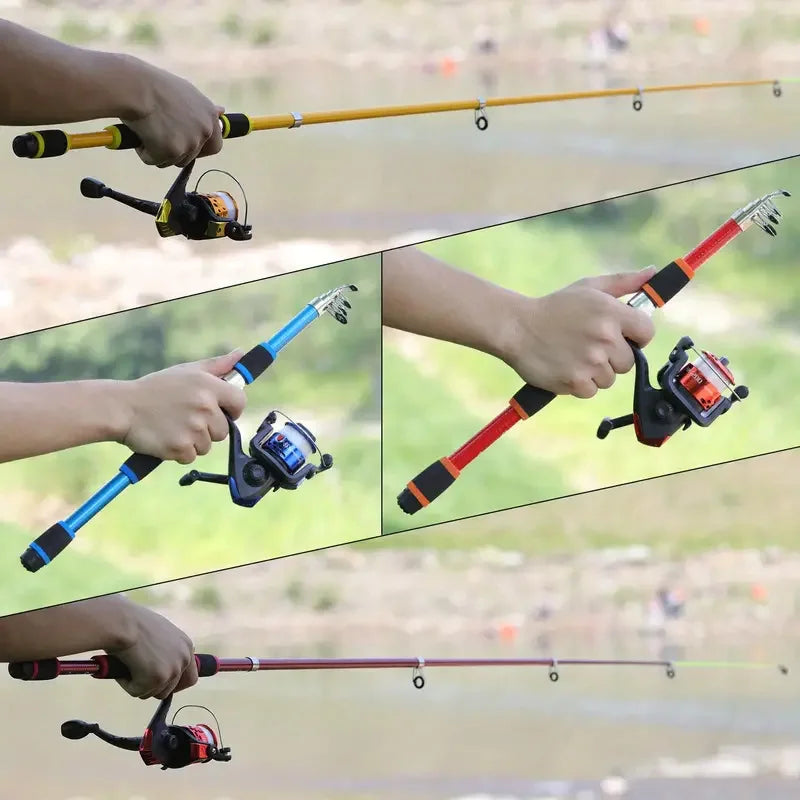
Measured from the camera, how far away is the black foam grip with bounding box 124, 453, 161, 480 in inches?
97.2

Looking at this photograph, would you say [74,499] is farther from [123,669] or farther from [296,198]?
[296,198]

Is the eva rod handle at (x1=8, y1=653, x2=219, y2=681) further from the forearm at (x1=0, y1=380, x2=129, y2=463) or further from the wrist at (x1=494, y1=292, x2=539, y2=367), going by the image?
the wrist at (x1=494, y1=292, x2=539, y2=367)

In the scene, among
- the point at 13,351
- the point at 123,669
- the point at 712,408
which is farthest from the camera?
the point at 123,669

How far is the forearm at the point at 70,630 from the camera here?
8.93ft

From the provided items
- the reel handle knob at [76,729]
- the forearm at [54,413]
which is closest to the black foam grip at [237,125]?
the forearm at [54,413]

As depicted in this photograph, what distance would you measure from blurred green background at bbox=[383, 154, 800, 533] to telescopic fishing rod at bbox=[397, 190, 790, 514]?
0.5 inches

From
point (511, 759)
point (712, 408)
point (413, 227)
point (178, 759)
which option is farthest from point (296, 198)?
point (712, 408)

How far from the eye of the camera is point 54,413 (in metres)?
2.40

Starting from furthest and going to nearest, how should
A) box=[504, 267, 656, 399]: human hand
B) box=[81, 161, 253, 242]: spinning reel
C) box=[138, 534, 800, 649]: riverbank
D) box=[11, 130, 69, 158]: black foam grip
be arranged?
box=[138, 534, 800, 649]: riverbank < box=[81, 161, 253, 242]: spinning reel < box=[11, 130, 69, 158]: black foam grip < box=[504, 267, 656, 399]: human hand

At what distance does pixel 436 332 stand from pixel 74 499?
523mm

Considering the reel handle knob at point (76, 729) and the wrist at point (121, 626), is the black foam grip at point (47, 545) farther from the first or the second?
the reel handle knob at point (76, 729)

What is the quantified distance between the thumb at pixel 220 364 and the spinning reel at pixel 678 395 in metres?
0.51

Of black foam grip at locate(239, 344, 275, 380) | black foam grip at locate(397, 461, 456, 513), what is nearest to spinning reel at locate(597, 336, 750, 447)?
black foam grip at locate(397, 461, 456, 513)

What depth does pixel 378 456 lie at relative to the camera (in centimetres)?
252
